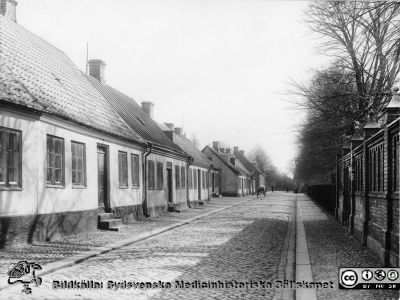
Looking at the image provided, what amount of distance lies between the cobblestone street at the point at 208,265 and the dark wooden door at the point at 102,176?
3.09 m

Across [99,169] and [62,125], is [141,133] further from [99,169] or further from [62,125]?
Result: [62,125]

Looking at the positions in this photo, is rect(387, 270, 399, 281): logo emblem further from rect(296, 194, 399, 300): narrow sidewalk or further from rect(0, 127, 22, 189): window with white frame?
rect(0, 127, 22, 189): window with white frame

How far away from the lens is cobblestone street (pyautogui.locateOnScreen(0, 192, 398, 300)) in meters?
6.96

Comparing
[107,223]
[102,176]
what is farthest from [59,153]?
[102,176]

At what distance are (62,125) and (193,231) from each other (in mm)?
5244

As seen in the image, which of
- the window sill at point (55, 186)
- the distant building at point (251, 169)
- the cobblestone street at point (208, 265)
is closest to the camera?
the cobblestone street at point (208, 265)

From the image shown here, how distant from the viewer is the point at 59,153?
552 inches

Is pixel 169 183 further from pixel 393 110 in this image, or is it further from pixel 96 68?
pixel 393 110

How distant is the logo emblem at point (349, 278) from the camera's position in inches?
247

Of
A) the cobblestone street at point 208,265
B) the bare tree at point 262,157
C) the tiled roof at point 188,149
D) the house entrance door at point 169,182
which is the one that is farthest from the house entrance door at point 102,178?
the bare tree at point 262,157

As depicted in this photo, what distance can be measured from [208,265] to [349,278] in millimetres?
3506

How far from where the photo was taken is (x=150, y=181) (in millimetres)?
22953

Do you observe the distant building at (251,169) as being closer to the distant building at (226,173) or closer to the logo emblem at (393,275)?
the distant building at (226,173)

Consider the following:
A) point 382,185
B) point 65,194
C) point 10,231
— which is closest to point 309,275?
point 382,185
